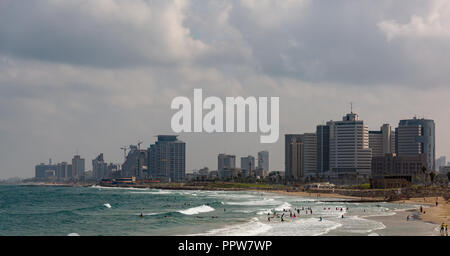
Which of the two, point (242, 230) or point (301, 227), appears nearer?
point (242, 230)

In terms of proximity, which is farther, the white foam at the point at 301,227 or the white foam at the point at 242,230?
the white foam at the point at 242,230

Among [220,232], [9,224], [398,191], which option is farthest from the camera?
[398,191]

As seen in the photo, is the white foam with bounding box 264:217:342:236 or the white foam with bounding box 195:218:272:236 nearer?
the white foam with bounding box 264:217:342:236

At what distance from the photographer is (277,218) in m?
75.7

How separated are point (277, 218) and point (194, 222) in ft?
41.7

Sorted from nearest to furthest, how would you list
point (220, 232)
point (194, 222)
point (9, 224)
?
1. point (220, 232)
2. point (194, 222)
3. point (9, 224)
